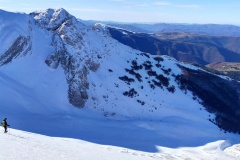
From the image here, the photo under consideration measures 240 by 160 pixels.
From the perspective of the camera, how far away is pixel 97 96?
225ft

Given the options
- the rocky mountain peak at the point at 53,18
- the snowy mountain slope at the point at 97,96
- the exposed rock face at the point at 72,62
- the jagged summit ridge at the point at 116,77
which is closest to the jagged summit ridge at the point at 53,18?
the rocky mountain peak at the point at 53,18

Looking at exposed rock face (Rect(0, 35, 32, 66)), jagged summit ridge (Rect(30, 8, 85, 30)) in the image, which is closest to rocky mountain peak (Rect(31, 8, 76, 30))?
jagged summit ridge (Rect(30, 8, 85, 30))

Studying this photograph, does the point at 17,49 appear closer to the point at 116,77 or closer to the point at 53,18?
the point at 116,77

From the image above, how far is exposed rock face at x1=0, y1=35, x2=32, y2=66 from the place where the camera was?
7212 centimetres

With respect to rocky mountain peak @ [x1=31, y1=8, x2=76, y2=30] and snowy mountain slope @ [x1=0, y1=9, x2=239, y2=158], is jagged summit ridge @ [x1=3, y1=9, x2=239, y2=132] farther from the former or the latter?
rocky mountain peak @ [x1=31, y1=8, x2=76, y2=30]

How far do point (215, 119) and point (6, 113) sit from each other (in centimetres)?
4269

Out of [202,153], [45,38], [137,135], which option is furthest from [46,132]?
[45,38]

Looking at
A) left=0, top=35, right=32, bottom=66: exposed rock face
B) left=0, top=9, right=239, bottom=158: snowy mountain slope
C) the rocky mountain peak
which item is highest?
the rocky mountain peak

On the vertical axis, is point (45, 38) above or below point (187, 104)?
above

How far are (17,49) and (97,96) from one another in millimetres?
21904

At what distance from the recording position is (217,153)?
2064 inches

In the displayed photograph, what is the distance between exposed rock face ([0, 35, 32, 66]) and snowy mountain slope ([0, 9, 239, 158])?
2.28 ft

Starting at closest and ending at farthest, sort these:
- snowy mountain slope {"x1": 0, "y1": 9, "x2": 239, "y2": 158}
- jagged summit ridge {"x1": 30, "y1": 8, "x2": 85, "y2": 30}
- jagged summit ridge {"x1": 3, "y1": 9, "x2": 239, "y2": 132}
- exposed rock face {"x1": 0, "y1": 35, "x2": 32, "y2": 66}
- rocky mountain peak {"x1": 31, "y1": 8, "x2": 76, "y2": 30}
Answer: snowy mountain slope {"x1": 0, "y1": 9, "x2": 239, "y2": 158} → jagged summit ridge {"x1": 3, "y1": 9, "x2": 239, "y2": 132} → exposed rock face {"x1": 0, "y1": 35, "x2": 32, "y2": 66} → jagged summit ridge {"x1": 30, "y1": 8, "x2": 85, "y2": 30} → rocky mountain peak {"x1": 31, "y1": 8, "x2": 76, "y2": 30}

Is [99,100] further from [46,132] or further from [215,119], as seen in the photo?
[215,119]
